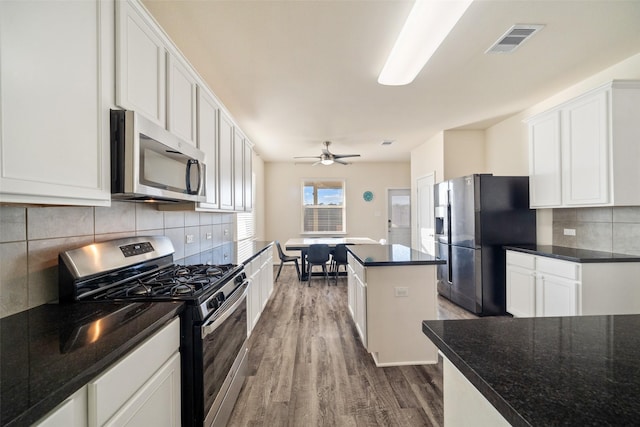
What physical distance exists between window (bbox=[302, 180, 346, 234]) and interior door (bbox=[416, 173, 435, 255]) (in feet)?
6.83

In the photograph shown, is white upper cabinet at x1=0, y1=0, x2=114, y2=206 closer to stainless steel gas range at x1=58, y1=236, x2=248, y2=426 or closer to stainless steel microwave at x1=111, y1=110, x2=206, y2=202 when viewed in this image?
stainless steel microwave at x1=111, y1=110, x2=206, y2=202

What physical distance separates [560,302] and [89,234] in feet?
12.2

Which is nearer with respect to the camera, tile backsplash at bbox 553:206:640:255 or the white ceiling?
the white ceiling

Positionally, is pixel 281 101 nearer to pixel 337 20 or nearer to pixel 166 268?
pixel 337 20

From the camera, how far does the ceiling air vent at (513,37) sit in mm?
1969

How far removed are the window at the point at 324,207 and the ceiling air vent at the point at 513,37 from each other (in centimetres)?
484

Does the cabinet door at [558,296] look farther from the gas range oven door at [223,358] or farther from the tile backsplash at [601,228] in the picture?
the gas range oven door at [223,358]

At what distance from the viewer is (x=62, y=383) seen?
63 cm

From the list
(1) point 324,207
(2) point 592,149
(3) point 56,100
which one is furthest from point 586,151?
(1) point 324,207

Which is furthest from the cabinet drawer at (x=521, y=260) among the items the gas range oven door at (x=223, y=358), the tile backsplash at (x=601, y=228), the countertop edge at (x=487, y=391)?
the gas range oven door at (x=223, y=358)

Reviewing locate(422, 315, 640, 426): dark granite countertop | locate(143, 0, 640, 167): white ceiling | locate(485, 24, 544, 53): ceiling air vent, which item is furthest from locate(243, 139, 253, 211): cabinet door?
locate(422, 315, 640, 426): dark granite countertop

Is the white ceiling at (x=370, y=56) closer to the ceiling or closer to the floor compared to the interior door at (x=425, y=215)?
closer to the ceiling

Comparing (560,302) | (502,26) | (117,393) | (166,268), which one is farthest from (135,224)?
(560,302)

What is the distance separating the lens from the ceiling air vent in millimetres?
1969
